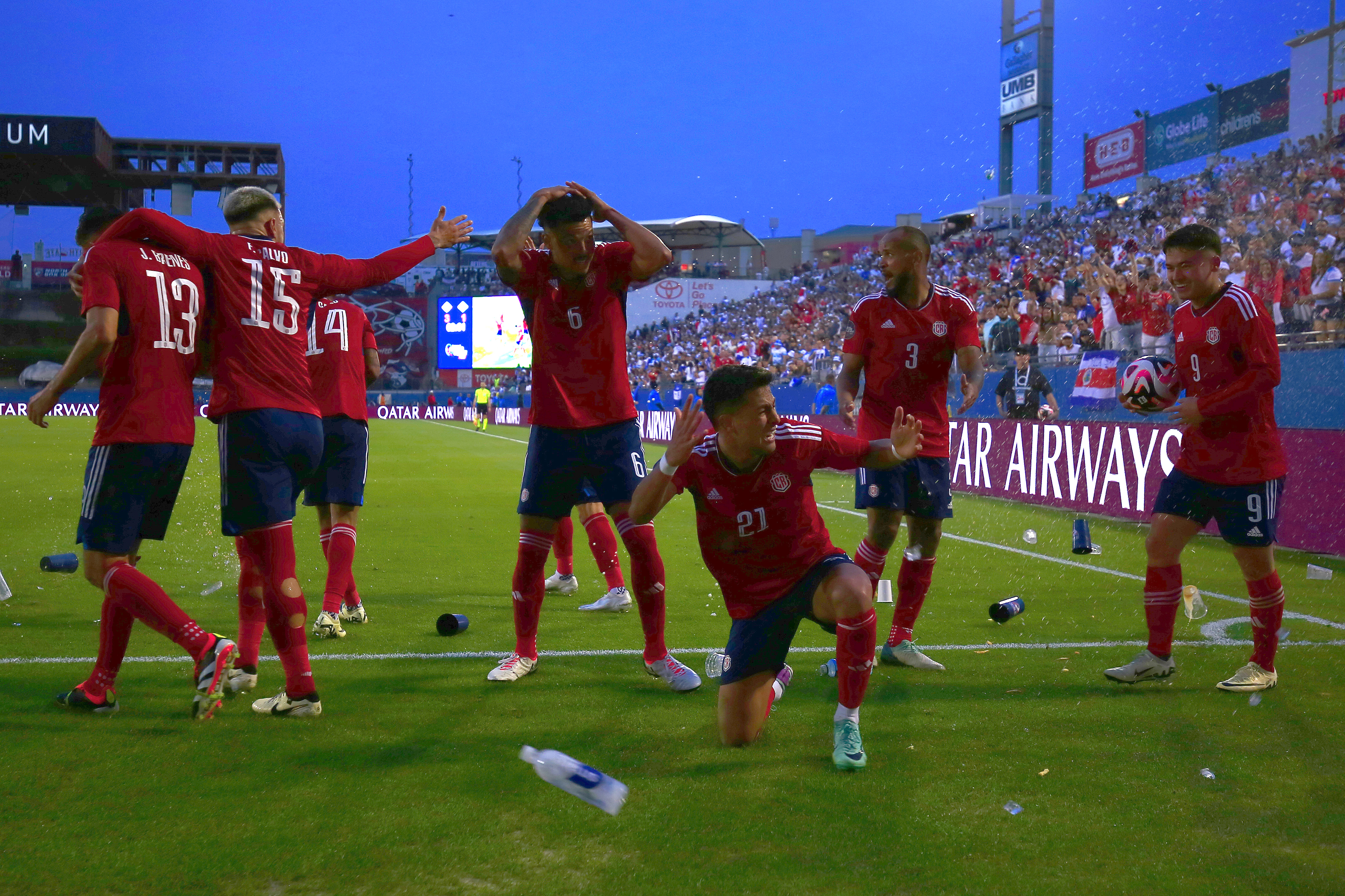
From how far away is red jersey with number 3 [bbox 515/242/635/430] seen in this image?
4867mm

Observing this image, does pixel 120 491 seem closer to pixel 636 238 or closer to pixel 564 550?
pixel 636 238

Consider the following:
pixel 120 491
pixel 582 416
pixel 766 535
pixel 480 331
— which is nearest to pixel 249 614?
pixel 120 491

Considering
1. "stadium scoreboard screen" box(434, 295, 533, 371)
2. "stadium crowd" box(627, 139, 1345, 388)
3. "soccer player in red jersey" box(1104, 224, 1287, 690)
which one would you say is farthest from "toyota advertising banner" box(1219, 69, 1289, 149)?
"soccer player in red jersey" box(1104, 224, 1287, 690)

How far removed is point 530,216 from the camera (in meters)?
4.60

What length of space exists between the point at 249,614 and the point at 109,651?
1.99 ft

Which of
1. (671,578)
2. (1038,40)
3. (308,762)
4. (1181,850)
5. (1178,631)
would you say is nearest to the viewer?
(1181,850)

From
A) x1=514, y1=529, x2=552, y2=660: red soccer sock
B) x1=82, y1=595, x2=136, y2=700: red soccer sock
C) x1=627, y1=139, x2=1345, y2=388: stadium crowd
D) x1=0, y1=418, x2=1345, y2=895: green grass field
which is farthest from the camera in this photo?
x1=627, y1=139, x2=1345, y2=388: stadium crowd

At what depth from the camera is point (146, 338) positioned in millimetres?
4113

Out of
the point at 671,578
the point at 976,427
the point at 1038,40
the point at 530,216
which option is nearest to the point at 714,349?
the point at 1038,40

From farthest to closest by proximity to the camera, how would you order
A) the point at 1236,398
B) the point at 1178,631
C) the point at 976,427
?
the point at 976,427
the point at 1178,631
the point at 1236,398

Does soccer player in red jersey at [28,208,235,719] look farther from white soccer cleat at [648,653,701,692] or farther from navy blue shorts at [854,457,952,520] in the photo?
navy blue shorts at [854,457,952,520]

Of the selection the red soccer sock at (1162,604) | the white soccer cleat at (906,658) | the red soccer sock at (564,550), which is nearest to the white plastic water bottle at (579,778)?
the white soccer cleat at (906,658)

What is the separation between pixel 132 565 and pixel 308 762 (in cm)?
129

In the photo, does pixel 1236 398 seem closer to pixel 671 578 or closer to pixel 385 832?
pixel 385 832
